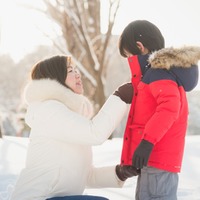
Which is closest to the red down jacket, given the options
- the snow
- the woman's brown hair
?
the woman's brown hair

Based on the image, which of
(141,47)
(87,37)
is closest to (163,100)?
(141,47)

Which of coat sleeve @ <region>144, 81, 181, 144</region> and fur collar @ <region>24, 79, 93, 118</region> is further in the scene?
fur collar @ <region>24, 79, 93, 118</region>

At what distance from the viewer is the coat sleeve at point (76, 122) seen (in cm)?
224

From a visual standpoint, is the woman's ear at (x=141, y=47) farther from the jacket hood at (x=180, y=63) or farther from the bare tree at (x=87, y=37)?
the bare tree at (x=87, y=37)

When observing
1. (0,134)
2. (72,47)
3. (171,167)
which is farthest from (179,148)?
(72,47)

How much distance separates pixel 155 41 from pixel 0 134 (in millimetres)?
5751

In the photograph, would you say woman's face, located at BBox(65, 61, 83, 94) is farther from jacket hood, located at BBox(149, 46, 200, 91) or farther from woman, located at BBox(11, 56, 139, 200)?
jacket hood, located at BBox(149, 46, 200, 91)

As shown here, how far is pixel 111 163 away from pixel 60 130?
279cm

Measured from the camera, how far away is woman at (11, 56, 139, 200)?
225cm

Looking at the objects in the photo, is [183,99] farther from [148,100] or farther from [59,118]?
[59,118]

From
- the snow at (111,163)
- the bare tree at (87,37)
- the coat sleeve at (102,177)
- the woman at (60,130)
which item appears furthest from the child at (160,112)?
the bare tree at (87,37)

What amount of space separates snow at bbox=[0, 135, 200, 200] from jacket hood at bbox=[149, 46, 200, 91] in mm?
1448

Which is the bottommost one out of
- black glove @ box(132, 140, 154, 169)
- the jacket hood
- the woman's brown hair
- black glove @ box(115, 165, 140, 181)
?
black glove @ box(115, 165, 140, 181)

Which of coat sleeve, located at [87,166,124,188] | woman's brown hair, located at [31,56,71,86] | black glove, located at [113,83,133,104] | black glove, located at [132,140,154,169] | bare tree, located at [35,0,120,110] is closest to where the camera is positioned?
black glove, located at [132,140,154,169]
